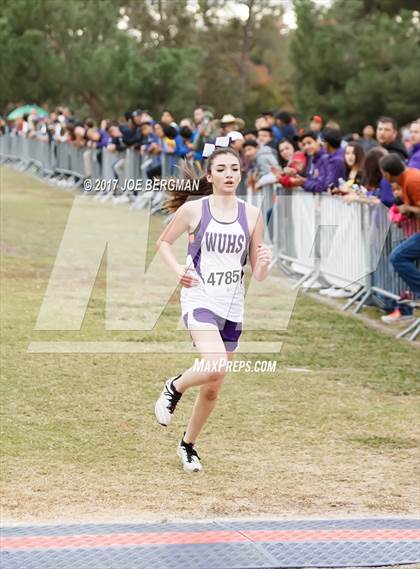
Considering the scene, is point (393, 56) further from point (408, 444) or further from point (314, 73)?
point (408, 444)

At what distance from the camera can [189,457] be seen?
23.2ft

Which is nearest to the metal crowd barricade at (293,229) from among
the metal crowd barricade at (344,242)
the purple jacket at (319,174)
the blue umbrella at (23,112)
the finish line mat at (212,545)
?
the purple jacket at (319,174)

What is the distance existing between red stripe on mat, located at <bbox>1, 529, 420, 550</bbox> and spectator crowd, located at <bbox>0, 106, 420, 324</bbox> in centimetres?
225

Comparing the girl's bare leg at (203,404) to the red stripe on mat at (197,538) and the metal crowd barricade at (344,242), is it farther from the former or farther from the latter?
the metal crowd barricade at (344,242)

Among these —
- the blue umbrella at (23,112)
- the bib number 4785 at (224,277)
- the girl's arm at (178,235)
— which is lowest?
the blue umbrella at (23,112)

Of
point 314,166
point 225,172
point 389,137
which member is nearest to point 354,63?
point 314,166

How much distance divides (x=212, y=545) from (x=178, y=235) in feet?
6.11

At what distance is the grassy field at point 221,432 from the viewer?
21.3 ft

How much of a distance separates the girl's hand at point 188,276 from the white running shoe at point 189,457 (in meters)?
1.11

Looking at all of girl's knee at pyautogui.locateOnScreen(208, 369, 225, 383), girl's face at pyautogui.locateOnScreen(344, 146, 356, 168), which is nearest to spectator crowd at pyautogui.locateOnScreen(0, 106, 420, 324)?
girl's face at pyautogui.locateOnScreen(344, 146, 356, 168)

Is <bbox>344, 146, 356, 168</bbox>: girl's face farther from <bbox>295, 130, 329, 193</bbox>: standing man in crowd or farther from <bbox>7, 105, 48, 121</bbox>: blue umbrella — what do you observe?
<bbox>7, 105, 48, 121</bbox>: blue umbrella

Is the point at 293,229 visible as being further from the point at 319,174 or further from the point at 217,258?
the point at 217,258

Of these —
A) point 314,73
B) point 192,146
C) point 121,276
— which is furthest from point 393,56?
point 121,276

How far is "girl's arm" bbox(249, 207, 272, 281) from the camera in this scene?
6445mm
